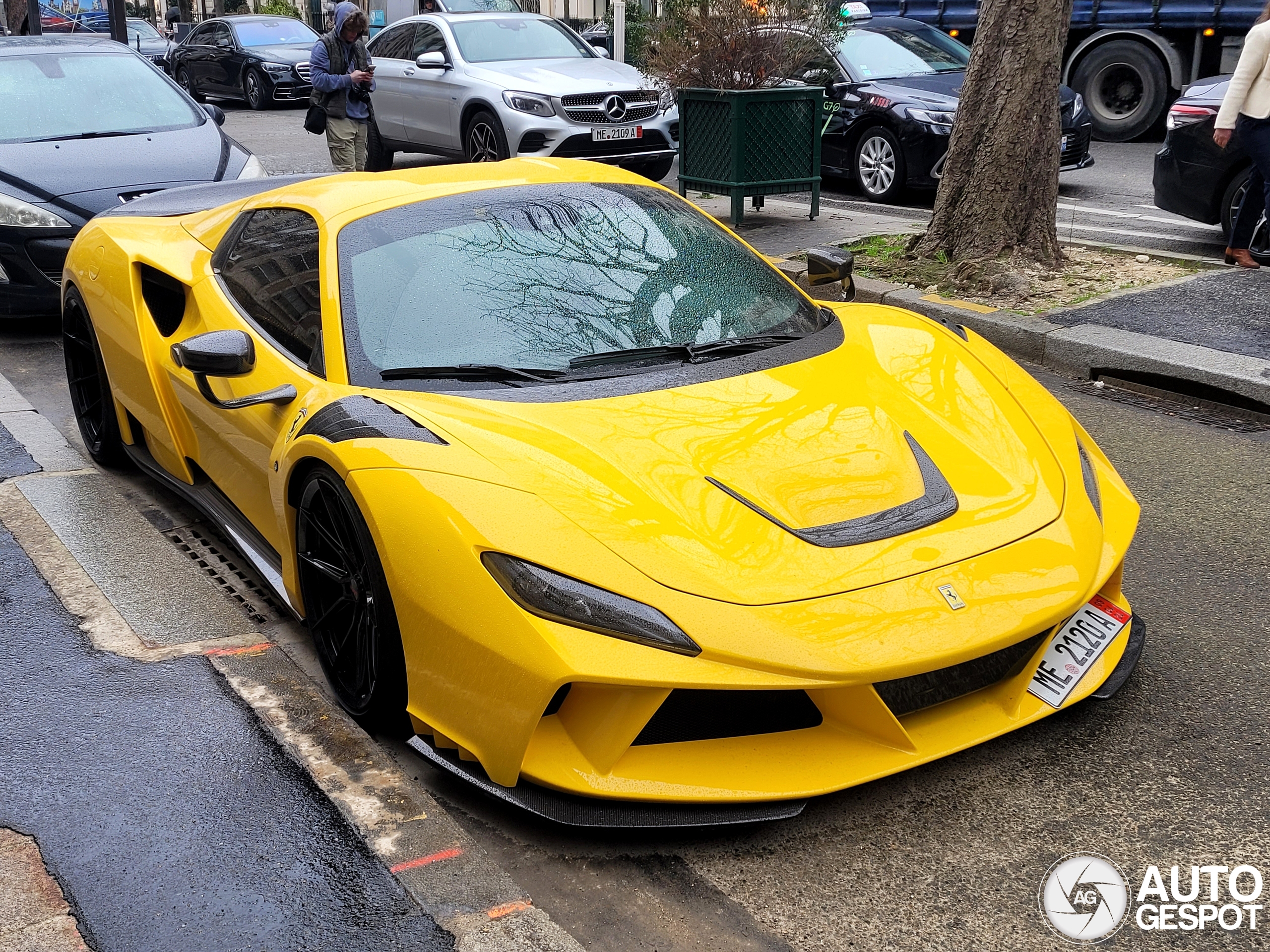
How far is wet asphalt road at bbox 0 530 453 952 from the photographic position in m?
2.57

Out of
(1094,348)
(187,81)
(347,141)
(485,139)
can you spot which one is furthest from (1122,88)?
(187,81)

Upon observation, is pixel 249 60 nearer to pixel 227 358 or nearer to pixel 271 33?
pixel 271 33

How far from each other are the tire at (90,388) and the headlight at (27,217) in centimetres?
212

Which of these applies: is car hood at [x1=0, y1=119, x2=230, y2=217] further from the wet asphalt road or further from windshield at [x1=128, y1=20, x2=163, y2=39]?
windshield at [x1=128, y1=20, x2=163, y2=39]

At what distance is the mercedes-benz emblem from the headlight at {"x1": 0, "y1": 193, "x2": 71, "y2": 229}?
19.5ft

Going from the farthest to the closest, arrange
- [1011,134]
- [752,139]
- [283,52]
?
[283,52] → [752,139] → [1011,134]

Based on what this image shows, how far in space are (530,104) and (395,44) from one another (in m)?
2.86

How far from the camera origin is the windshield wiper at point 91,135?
26.7ft

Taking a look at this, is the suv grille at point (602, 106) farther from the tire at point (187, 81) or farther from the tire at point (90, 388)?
the tire at point (187, 81)

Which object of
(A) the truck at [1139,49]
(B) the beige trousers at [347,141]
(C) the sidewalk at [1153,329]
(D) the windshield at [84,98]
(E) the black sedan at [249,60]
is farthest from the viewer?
(E) the black sedan at [249,60]

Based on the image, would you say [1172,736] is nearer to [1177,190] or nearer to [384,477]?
[384,477]

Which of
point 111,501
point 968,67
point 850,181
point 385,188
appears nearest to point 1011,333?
point 968,67

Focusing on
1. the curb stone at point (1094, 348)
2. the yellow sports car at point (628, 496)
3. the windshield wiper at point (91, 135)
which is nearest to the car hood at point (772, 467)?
the yellow sports car at point (628, 496)

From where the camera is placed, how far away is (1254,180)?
8.12 metres
